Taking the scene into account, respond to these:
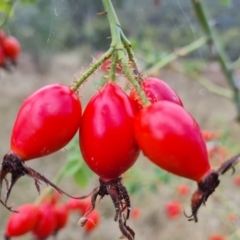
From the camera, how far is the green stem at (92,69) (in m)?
0.86

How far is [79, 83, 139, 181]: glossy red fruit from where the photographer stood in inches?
30.5

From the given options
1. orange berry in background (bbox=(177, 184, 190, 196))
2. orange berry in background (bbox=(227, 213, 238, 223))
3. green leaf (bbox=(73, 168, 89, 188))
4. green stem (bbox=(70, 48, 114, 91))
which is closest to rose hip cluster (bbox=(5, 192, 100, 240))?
green leaf (bbox=(73, 168, 89, 188))

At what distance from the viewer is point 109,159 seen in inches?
30.6

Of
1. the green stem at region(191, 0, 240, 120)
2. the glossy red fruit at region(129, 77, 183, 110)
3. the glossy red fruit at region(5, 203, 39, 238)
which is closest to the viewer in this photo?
the glossy red fruit at region(129, 77, 183, 110)

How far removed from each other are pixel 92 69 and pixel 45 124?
13 cm

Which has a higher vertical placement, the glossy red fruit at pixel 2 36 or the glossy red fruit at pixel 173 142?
the glossy red fruit at pixel 173 142

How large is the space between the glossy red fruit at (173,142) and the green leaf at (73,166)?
902mm

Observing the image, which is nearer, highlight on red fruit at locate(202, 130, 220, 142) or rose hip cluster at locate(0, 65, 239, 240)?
rose hip cluster at locate(0, 65, 239, 240)

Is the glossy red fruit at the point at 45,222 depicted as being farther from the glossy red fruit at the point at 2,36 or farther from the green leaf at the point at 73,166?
the glossy red fruit at the point at 2,36

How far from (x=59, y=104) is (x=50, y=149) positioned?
0.07 metres

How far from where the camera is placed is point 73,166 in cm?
167

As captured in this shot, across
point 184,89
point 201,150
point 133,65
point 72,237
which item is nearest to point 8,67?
point 133,65

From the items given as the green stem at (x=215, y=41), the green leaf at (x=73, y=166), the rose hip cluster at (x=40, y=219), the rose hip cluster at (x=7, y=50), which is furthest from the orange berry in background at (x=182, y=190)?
the green leaf at (x=73, y=166)

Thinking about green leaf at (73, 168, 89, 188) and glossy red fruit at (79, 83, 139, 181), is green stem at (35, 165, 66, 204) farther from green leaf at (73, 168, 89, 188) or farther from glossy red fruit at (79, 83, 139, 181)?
glossy red fruit at (79, 83, 139, 181)
